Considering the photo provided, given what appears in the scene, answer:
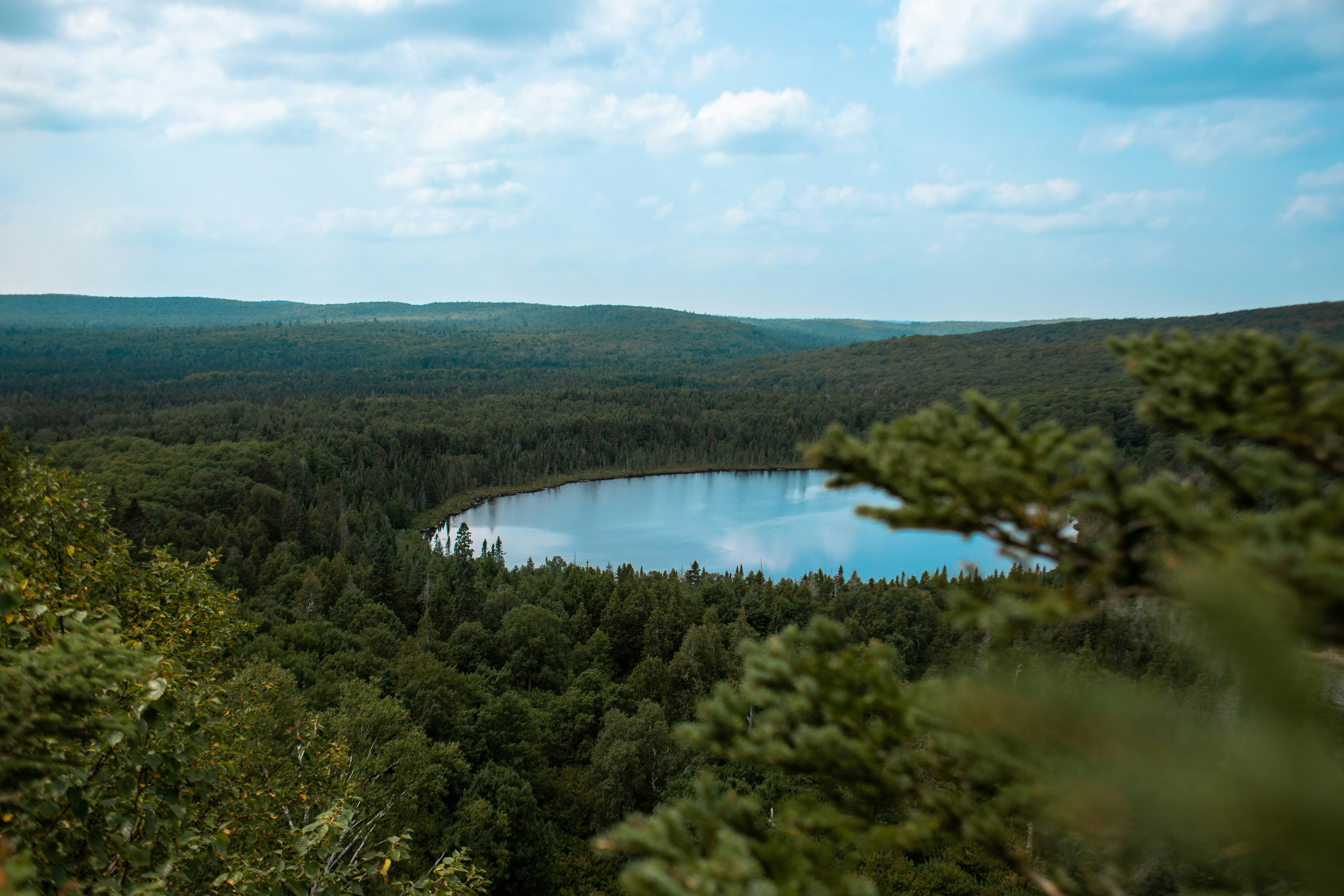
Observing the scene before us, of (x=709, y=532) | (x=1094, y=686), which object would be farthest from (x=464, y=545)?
(x=1094, y=686)

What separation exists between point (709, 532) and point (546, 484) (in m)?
48.9

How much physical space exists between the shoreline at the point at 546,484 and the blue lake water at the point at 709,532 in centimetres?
165

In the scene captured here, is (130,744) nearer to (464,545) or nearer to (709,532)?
(464,545)

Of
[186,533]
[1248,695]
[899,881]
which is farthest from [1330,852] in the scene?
[186,533]

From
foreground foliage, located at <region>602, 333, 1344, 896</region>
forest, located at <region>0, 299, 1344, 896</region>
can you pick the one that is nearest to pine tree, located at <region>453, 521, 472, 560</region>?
forest, located at <region>0, 299, 1344, 896</region>

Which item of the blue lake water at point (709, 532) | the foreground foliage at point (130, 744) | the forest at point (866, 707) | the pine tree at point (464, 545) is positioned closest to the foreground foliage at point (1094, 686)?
the forest at point (866, 707)

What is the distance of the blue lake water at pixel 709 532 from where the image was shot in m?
91.1

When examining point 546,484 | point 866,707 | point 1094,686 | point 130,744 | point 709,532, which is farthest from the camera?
point 546,484

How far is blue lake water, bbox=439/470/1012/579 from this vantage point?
299ft

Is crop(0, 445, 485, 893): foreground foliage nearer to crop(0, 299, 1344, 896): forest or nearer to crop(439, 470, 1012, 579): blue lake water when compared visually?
crop(0, 299, 1344, 896): forest

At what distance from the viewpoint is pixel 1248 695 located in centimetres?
215

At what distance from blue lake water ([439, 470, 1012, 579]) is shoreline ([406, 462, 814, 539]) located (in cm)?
165

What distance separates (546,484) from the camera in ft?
470

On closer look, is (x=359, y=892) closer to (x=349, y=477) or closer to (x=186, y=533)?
(x=186, y=533)
